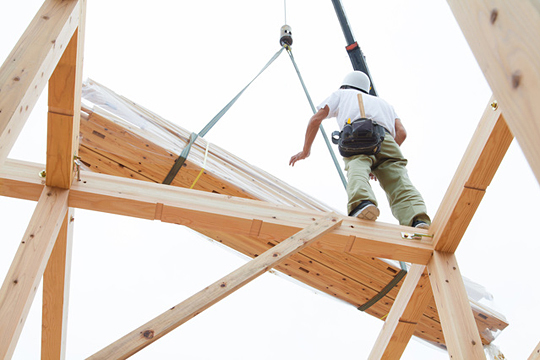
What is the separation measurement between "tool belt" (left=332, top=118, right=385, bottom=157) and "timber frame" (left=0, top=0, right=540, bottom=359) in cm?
50

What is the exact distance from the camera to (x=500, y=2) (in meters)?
0.82

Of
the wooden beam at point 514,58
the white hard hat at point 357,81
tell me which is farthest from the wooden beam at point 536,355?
the wooden beam at point 514,58

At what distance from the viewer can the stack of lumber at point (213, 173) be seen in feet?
9.83

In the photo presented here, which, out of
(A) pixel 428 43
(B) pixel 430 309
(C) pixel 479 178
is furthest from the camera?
(A) pixel 428 43

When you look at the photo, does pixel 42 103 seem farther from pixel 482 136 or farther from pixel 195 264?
pixel 482 136

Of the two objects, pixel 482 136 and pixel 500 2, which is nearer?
pixel 500 2

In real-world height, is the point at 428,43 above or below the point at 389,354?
above

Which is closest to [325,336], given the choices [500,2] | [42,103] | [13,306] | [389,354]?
[389,354]

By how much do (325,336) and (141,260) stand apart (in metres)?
2.47

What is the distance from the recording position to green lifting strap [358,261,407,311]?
319 centimetres

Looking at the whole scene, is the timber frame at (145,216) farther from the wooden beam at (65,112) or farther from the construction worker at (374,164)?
the construction worker at (374,164)

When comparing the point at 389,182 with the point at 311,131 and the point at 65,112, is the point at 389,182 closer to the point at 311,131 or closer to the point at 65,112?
the point at 311,131

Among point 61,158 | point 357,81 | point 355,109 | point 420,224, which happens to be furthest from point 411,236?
point 61,158

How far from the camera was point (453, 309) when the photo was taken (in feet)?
7.04
